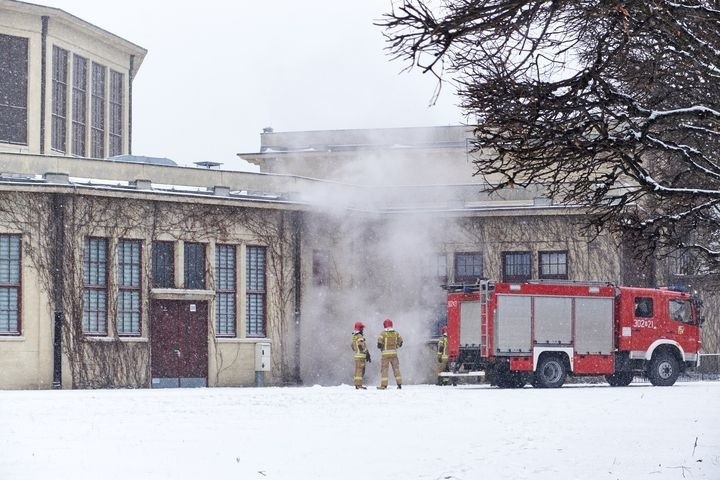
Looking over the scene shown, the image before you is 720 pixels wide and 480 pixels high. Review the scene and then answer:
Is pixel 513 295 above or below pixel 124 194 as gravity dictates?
below

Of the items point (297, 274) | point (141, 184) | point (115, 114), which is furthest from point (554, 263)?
point (115, 114)

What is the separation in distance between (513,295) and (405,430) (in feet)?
48.8

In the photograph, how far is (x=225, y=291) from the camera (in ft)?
113

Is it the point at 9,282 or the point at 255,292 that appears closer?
the point at 9,282

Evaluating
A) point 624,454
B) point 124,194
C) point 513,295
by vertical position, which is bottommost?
point 624,454

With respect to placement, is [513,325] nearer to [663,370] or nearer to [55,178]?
[663,370]

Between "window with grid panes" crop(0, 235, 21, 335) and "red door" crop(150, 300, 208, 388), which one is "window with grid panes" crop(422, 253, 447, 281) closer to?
"red door" crop(150, 300, 208, 388)

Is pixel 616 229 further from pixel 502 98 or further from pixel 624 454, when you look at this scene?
pixel 502 98

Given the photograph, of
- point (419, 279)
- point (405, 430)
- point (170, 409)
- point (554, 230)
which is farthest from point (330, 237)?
point (405, 430)

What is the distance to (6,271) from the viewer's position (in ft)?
102

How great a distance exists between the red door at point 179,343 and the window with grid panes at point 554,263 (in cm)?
976

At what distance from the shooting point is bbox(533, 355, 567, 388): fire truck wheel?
31695mm

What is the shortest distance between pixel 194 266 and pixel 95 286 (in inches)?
110

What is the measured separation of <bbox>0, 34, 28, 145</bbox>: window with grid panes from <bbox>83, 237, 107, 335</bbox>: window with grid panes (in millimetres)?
4762
